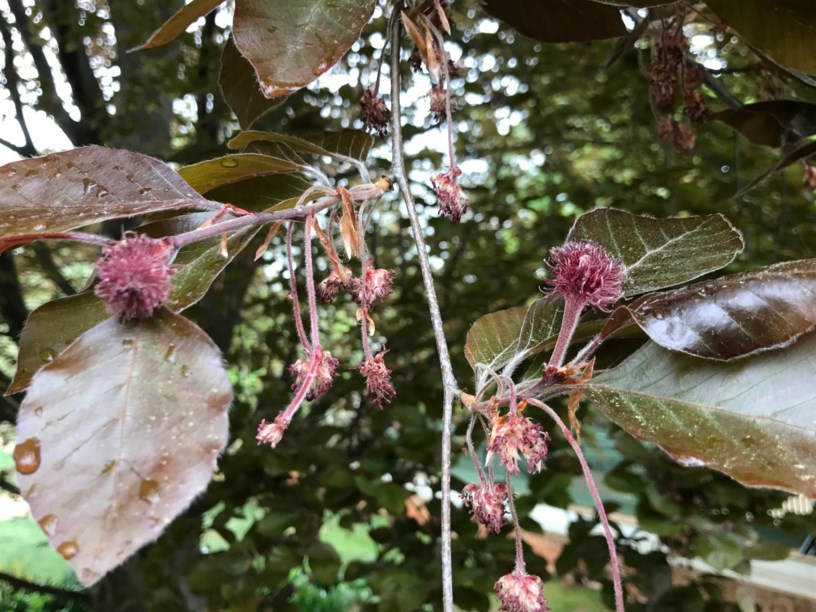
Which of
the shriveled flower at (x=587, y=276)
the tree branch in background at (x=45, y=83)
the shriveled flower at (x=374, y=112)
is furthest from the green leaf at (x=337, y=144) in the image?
the tree branch in background at (x=45, y=83)

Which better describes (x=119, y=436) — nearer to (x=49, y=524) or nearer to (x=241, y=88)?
(x=49, y=524)

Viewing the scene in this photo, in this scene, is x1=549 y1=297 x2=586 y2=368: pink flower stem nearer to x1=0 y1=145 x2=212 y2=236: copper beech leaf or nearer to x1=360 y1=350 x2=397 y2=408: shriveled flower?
x1=360 y1=350 x2=397 y2=408: shriveled flower

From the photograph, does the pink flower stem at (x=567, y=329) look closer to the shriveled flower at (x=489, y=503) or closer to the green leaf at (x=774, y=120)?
the shriveled flower at (x=489, y=503)

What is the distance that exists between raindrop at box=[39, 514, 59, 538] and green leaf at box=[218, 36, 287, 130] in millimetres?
415

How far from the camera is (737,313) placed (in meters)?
0.34

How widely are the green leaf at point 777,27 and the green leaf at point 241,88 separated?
41cm

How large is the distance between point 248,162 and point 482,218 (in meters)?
1.49

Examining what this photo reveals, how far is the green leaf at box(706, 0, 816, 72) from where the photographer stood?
1.69 feet

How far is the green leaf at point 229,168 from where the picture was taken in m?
0.44

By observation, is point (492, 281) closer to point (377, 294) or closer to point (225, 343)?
point (225, 343)

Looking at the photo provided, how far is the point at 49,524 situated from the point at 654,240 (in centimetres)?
41

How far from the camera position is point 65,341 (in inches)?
14.9

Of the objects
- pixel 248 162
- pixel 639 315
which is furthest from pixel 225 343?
pixel 639 315

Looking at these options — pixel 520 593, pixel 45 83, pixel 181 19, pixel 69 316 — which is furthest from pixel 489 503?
pixel 45 83
